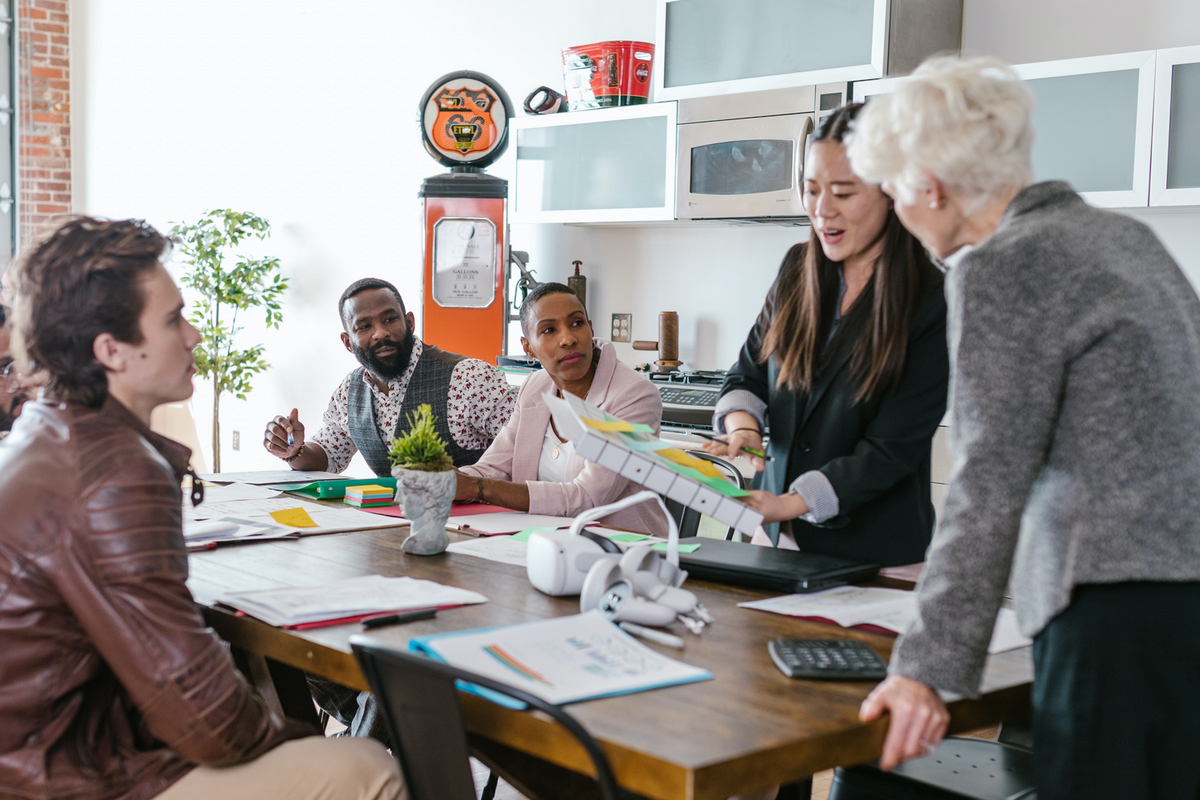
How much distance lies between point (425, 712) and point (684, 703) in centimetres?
28

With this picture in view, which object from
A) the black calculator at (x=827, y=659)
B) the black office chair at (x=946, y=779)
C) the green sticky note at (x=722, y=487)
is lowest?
the black office chair at (x=946, y=779)

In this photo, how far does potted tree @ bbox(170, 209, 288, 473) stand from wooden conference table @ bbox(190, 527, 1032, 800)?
4465mm

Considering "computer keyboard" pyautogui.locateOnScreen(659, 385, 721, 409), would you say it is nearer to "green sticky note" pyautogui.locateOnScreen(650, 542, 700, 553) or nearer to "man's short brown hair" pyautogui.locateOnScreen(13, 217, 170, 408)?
"green sticky note" pyautogui.locateOnScreen(650, 542, 700, 553)

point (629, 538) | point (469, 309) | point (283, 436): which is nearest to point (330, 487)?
point (283, 436)

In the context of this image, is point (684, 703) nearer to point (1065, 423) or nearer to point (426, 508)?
point (1065, 423)

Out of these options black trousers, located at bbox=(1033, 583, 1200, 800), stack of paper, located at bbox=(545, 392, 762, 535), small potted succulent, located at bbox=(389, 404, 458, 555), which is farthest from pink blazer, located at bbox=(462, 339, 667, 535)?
black trousers, located at bbox=(1033, 583, 1200, 800)

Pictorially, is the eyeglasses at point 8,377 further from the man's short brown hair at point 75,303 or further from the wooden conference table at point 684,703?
the man's short brown hair at point 75,303

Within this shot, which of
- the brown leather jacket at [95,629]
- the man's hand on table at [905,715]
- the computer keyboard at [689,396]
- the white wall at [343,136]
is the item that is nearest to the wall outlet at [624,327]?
the white wall at [343,136]

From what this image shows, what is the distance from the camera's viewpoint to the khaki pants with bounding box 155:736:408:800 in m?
1.25

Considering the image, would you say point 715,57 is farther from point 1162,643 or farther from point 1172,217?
point 1162,643

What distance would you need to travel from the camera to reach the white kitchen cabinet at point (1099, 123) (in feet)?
10.2

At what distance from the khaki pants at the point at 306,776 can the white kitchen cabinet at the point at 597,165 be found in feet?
10.1

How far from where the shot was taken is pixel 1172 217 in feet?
11.3

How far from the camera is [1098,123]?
10.5ft
